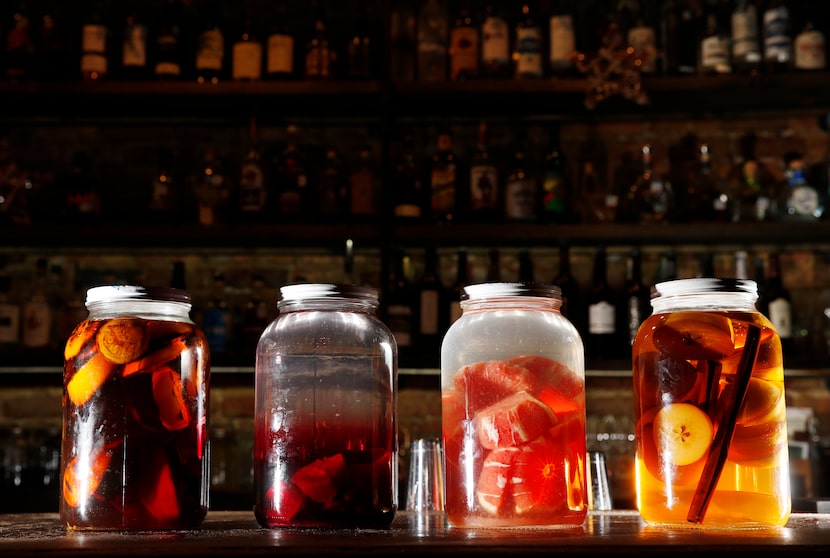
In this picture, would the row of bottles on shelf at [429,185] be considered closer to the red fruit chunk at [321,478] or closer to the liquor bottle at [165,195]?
the liquor bottle at [165,195]

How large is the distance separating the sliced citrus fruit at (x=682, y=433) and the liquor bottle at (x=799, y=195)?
80.3 inches

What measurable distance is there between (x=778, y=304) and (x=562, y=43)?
98 centimetres

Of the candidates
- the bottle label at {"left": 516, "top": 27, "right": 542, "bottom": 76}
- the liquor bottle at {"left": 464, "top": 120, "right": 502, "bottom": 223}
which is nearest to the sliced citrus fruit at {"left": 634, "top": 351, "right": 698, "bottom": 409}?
the liquor bottle at {"left": 464, "top": 120, "right": 502, "bottom": 223}

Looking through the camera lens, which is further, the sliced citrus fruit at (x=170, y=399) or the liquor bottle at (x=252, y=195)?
the liquor bottle at (x=252, y=195)

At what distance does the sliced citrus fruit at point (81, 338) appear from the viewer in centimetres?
73

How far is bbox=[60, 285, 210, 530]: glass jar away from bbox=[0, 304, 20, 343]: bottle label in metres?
2.01

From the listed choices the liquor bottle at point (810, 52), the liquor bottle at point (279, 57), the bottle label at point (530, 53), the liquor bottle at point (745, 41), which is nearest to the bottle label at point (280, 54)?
the liquor bottle at point (279, 57)

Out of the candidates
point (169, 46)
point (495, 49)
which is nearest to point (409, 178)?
point (495, 49)

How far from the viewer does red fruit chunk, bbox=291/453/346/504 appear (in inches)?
27.7

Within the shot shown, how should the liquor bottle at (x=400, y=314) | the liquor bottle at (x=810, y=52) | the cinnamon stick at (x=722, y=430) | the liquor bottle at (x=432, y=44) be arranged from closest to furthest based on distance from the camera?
1. the cinnamon stick at (x=722, y=430)
2. the liquor bottle at (x=400, y=314)
3. the liquor bottle at (x=810, y=52)
4. the liquor bottle at (x=432, y=44)

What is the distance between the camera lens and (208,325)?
2.56 m

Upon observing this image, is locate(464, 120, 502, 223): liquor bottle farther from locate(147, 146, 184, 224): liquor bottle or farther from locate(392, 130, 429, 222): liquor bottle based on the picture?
locate(147, 146, 184, 224): liquor bottle

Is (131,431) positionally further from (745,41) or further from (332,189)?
(745,41)

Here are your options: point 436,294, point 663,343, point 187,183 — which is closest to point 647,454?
point 663,343
